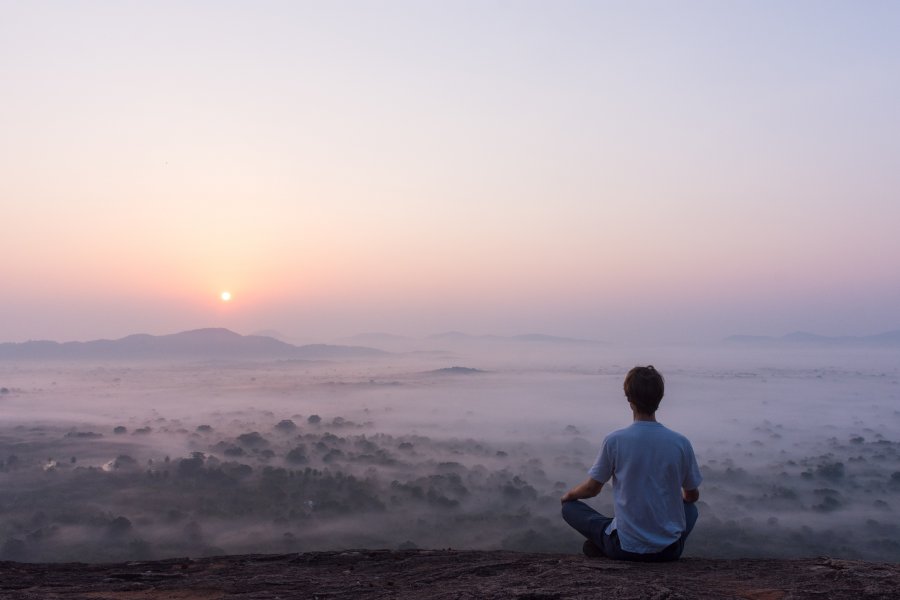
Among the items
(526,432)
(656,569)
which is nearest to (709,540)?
(656,569)

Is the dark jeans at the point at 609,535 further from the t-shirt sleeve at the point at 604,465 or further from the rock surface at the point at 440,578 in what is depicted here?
the t-shirt sleeve at the point at 604,465

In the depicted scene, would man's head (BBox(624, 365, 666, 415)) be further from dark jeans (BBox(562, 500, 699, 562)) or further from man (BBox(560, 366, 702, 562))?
dark jeans (BBox(562, 500, 699, 562))

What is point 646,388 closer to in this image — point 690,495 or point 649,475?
point 649,475

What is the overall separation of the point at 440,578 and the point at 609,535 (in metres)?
1.99

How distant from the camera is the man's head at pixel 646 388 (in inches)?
242

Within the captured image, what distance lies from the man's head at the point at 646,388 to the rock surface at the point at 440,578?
1591 millimetres

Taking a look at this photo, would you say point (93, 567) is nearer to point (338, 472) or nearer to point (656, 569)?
point (656, 569)

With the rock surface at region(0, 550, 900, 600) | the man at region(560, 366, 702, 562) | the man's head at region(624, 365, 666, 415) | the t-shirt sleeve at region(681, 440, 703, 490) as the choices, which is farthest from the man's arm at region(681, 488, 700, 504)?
the man's head at region(624, 365, 666, 415)

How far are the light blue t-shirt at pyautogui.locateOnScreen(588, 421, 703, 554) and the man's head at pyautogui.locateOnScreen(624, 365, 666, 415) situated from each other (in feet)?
0.57

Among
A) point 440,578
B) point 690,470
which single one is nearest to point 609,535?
point 690,470

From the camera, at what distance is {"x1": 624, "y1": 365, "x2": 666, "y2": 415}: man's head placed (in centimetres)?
614

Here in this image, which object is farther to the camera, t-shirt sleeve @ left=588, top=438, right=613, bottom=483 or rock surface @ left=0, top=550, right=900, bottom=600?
t-shirt sleeve @ left=588, top=438, right=613, bottom=483

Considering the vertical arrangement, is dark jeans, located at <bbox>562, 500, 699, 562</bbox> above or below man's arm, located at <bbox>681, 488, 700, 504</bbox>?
below

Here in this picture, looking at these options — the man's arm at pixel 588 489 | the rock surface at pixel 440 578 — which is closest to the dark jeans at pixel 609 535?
the rock surface at pixel 440 578
